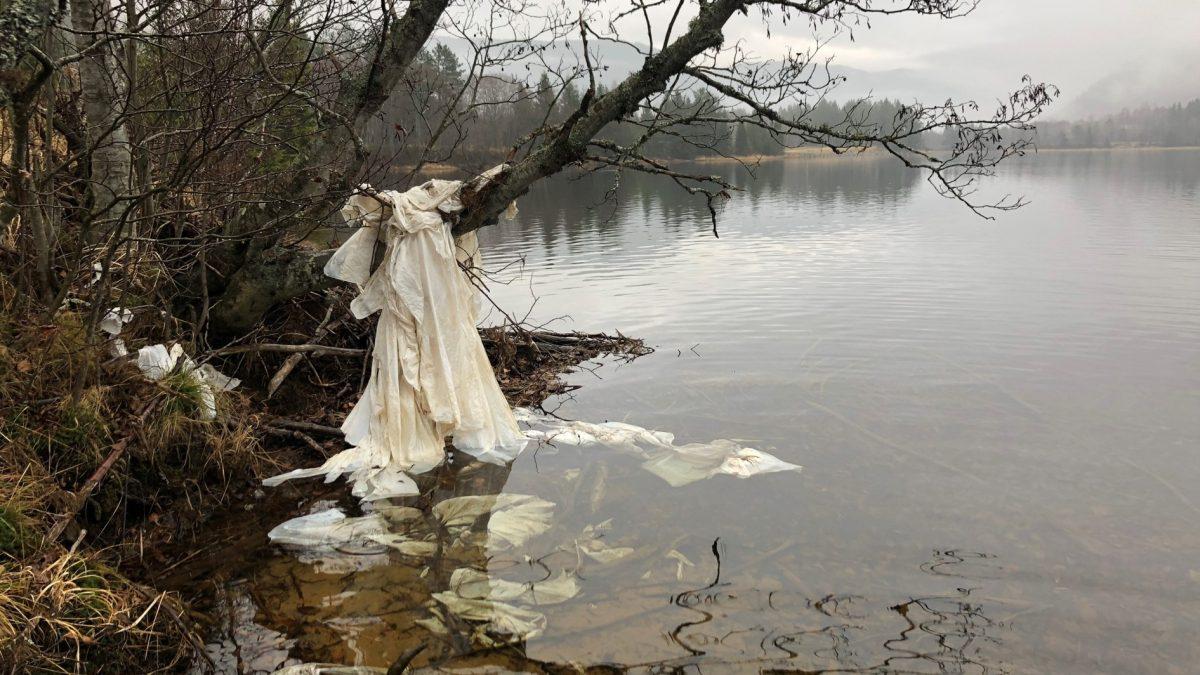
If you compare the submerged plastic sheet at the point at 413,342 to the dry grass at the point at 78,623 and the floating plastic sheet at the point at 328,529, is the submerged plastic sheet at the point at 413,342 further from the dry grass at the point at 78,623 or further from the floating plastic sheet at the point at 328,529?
the dry grass at the point at 78,623

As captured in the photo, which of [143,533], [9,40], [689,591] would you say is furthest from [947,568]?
[9,40]

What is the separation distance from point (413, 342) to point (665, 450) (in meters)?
2.18

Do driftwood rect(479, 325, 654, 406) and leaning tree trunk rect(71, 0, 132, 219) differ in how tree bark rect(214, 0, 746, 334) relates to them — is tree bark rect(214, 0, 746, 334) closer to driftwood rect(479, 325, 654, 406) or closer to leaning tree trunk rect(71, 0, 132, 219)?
leaning tree trunk rect(71, 0, 132, 219)

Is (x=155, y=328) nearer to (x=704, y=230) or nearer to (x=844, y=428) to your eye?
(x=844, y=428)

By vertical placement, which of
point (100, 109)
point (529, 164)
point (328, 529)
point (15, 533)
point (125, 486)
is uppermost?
point (100, 109)

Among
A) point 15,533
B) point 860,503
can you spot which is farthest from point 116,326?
point 860,503

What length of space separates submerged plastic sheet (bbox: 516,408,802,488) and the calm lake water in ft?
0.48

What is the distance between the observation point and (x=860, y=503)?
5387 millimetres

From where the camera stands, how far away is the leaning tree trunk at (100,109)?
4.57m

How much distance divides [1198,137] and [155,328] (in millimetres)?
186441

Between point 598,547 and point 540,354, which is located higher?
point 540,354

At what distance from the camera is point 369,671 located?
11.4 feet

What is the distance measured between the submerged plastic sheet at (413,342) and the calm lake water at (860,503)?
1.32ft

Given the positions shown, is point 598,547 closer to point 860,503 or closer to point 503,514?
point 503,514
